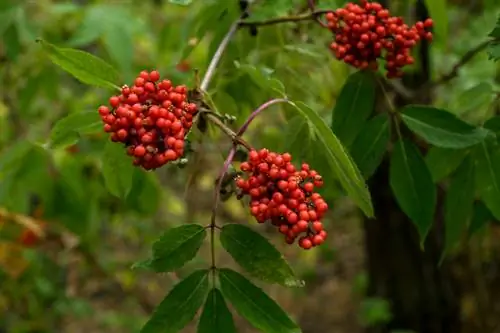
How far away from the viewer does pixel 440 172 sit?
4.61 feet

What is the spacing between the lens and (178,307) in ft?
3.50

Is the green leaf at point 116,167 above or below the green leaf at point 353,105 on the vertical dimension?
below

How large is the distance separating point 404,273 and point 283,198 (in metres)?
2.29

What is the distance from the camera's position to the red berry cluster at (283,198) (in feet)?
3.14

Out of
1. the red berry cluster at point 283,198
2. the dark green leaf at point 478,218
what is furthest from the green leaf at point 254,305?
the dark green leaf at point 478,218

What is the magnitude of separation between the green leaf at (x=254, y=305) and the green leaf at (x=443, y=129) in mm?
422

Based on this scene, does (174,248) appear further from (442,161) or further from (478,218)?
(478,218)

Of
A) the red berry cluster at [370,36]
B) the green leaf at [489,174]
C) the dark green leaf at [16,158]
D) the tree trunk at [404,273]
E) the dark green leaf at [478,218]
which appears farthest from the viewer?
the tree trunk at [404,273]

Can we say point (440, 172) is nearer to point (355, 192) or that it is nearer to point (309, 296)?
point (355, 192)

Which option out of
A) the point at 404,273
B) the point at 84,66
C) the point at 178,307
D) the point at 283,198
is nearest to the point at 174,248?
the point at 178,307

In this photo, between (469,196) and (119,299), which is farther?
(119,299)

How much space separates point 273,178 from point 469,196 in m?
0.56

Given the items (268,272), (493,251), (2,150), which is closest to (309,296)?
(493,251)

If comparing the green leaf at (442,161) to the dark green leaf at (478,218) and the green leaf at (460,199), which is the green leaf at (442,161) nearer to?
the green leaf at (460,199)
